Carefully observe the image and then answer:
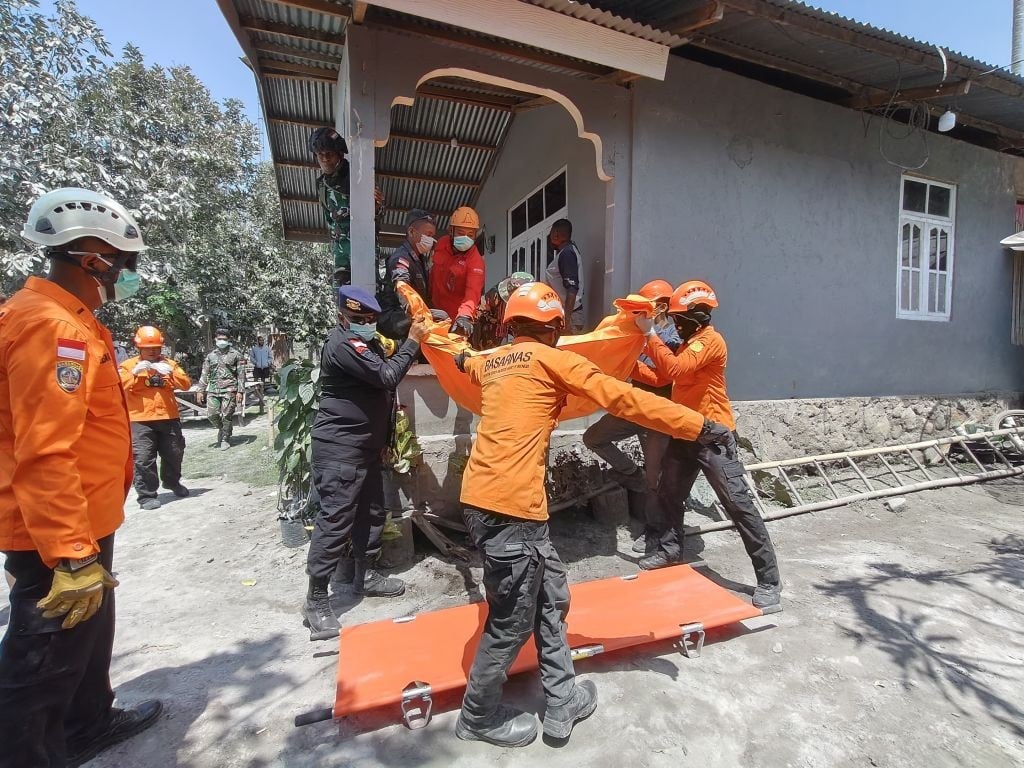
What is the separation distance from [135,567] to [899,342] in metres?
8.64

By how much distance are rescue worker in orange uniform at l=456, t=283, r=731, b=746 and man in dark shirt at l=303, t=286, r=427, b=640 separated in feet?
3.40

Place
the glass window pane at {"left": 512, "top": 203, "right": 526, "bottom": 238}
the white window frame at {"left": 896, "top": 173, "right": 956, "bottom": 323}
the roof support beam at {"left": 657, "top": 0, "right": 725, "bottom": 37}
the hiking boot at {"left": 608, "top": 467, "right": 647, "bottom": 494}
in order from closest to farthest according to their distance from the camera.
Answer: the roof support beam at {"left": 657, "top": 0, "right": 725, "bottom": 37}, the hiking boot at {"left": 608, "top": 467, "right": 647, "bottom": 494}, the white window frame at {"left": 896, "top": 173, "right": 956, "bottom": 323}, the glass window pane at {"left": 512, "top": 203, "right": 526, "bottom": 238}

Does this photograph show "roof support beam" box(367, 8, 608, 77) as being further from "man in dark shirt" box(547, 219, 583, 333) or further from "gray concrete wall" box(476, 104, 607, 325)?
"man in dark shirt" box(547, 219, 583, 333)

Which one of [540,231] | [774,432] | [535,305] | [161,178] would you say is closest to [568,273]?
[540,231]

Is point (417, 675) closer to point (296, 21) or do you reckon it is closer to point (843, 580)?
point (843, 580)

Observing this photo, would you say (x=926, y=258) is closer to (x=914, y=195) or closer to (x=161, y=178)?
(x=914, y=195)

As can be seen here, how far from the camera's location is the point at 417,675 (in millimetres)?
2510

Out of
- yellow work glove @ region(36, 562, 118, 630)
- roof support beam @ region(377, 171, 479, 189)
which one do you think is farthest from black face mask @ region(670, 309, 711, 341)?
roof support beam @ region(377, 171, 479, 189)

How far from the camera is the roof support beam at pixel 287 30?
4.54m

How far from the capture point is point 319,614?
3182 millimetres

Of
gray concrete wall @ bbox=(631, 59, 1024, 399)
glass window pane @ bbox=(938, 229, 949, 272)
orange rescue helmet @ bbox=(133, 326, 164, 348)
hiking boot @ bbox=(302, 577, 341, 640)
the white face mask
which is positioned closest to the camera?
hiking boot @ bbox=(302, 577, 341, 640)

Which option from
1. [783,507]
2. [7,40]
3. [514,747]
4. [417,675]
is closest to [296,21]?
[417,675]

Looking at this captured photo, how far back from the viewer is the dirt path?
2.22 metres

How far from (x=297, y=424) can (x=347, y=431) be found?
4.93ft
